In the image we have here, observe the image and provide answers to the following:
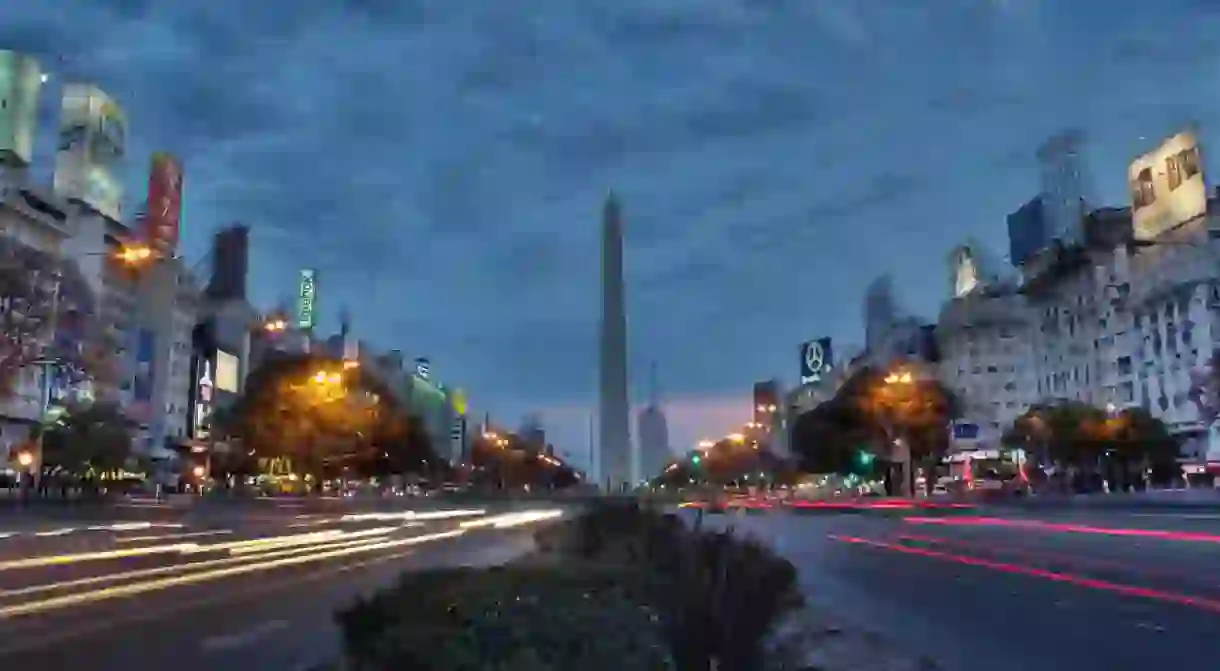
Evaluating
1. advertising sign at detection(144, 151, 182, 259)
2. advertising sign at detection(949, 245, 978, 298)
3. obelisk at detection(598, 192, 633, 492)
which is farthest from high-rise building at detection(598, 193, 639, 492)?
advertising sign at detection(949, 245, 978, 298)

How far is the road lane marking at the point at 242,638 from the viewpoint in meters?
12.6

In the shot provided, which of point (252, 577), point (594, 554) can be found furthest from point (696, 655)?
point (252, 577)

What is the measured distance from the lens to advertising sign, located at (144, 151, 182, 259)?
113 meters

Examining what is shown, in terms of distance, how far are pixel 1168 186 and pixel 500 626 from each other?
361ft

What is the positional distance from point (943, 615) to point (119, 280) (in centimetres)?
10882

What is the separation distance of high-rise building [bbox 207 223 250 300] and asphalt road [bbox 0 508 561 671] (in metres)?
115

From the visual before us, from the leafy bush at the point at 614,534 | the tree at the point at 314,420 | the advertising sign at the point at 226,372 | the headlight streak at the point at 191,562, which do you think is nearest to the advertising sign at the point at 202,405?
the advertising sign at the point at 226,372

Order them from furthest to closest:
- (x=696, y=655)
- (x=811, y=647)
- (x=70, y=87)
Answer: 1. (x=70, y=87)
2. (x=811, y=647)
3. (x=696, y=655)

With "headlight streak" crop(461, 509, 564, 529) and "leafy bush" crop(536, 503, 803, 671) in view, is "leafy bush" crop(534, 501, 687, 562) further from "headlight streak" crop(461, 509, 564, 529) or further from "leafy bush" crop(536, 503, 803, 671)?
"headlight streak" crop(461, 509, 564, 529)

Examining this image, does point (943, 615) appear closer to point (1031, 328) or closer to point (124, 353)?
point (124, 353)

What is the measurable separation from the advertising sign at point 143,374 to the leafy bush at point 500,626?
109 metres

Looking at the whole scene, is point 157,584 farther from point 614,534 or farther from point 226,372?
point 226,372

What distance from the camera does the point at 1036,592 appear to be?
1858 cm

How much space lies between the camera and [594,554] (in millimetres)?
12266
